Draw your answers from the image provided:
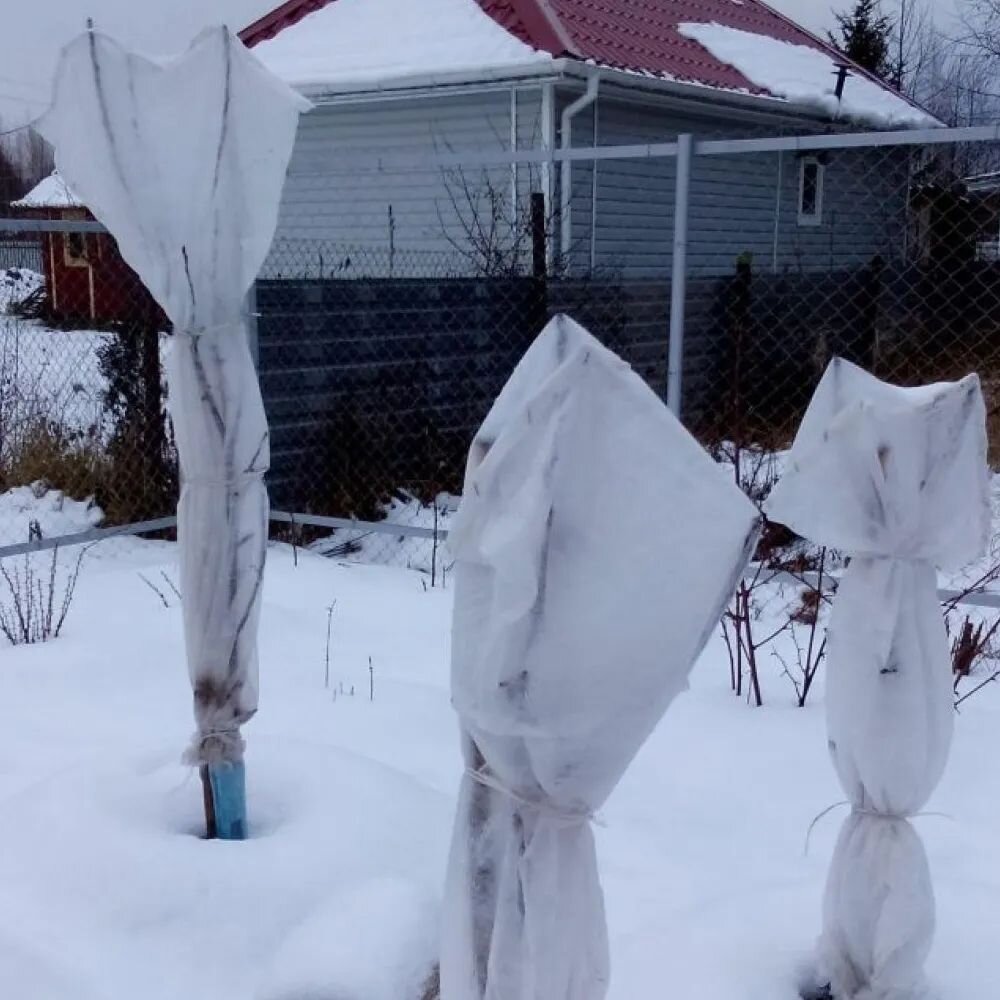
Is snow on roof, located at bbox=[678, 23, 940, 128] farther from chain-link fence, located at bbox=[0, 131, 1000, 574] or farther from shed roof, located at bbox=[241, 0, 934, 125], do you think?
chain-link fence, located at bbox=[0, 131, 1000, 574]

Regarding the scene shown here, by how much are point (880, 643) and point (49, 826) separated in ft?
5.86

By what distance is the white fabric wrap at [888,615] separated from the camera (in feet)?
6.17

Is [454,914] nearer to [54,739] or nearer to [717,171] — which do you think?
[54,739]

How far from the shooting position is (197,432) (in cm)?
248

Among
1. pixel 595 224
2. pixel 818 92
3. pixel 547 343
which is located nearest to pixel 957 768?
pixel 547 343

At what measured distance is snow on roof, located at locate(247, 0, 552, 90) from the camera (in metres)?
9.69

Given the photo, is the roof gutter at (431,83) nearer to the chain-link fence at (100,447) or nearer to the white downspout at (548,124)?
the white downspout at (548,124)

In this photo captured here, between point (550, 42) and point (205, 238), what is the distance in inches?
313

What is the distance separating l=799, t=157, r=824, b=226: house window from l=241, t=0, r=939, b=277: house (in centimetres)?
4

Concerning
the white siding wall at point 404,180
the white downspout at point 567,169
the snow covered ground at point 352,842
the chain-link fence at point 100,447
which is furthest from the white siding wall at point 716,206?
the snow covered ground at point 352,842

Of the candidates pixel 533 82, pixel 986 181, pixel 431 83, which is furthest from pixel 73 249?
pixel 986 181

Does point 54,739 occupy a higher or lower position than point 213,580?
lower

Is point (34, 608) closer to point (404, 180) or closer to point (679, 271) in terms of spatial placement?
point (679, 271)

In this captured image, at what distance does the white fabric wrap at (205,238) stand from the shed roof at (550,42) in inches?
293
